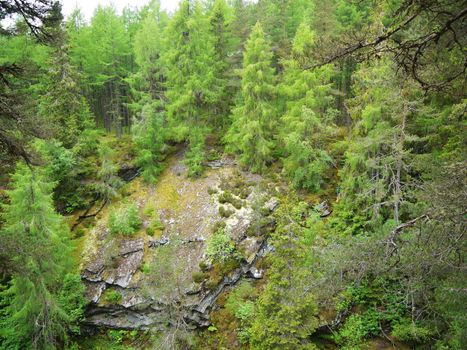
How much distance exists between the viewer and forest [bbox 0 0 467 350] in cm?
888

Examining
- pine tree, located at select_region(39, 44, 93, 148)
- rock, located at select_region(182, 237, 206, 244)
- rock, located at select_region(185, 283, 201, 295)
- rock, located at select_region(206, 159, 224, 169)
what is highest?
pine tree, located at select_region(39, 44, 93, 148)

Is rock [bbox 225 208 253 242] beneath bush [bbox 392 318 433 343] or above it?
above

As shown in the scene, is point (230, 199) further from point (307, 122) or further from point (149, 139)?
point (149, 139)

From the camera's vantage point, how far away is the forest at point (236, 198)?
8.88 m

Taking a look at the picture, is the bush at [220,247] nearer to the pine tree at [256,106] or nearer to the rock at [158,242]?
the rock at [158,242]

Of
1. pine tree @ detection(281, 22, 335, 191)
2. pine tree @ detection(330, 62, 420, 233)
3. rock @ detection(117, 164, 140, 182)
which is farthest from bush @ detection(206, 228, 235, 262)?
rock @ detection(117, 164, 140, 182)

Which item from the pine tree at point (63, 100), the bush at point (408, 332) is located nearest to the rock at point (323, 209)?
the bush at point (408, 332)

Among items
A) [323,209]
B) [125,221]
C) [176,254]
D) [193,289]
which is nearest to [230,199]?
[176,254]

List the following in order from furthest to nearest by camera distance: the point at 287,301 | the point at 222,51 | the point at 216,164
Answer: the point at 222,51, the point at 216,164, the point at 287,301

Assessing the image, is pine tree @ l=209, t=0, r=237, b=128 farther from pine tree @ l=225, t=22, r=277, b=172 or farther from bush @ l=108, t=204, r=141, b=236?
bush @ l=108, t=204, r=141, b=236

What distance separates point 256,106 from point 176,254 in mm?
10551

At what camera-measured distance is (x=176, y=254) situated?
19.5m

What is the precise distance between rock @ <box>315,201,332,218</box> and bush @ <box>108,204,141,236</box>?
10937 millimetres

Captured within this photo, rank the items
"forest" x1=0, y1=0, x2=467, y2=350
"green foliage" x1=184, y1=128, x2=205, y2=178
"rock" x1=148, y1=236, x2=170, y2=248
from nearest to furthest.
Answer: "forest" x1=0, y1=0, x2=467, y2=350 → "rock" x1=148, y1=236, x2=170, y2=248 → "green foliage" x1=184, y1=128, x2=205, y2=178
